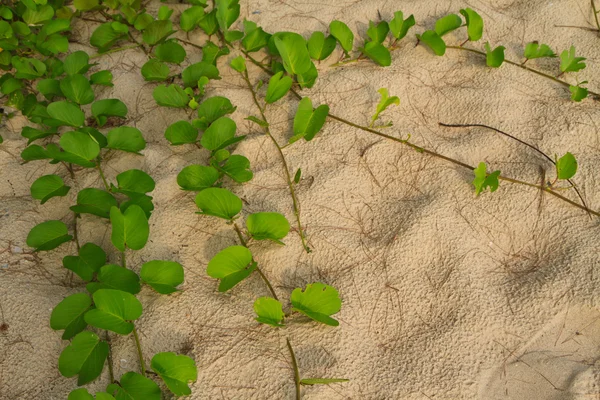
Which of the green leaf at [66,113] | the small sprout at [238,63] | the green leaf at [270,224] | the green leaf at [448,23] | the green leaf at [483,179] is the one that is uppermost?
the green leaf at [448,23]

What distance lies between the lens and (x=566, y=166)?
140 cm

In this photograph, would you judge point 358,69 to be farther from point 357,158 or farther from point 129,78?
point 129,78

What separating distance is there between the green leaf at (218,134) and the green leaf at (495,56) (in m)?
0.89

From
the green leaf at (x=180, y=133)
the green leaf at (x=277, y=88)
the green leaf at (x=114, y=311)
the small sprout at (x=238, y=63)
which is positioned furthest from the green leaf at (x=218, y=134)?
the green leaf at (x=114, y=311)

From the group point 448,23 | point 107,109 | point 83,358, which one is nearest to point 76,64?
point 107,109

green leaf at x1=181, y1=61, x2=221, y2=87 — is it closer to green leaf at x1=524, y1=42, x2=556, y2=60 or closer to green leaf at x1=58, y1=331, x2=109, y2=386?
green leaf at x1=58, y1=331, x2=109, y2=386

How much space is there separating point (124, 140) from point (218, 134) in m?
0.28

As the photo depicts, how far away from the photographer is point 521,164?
152cm

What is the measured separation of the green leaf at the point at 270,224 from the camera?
1.33 meters

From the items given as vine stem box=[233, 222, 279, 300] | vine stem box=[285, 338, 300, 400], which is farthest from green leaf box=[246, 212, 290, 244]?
vine stem box=[285, 338, 300, 400]

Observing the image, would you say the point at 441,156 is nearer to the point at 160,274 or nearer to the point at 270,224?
the point at 270,224

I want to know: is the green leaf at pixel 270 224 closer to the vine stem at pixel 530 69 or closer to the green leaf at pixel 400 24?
the green leaf at pixel 400 24

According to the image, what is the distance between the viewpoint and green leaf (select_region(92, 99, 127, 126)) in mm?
1662

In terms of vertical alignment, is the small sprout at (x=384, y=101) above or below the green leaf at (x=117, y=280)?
above
